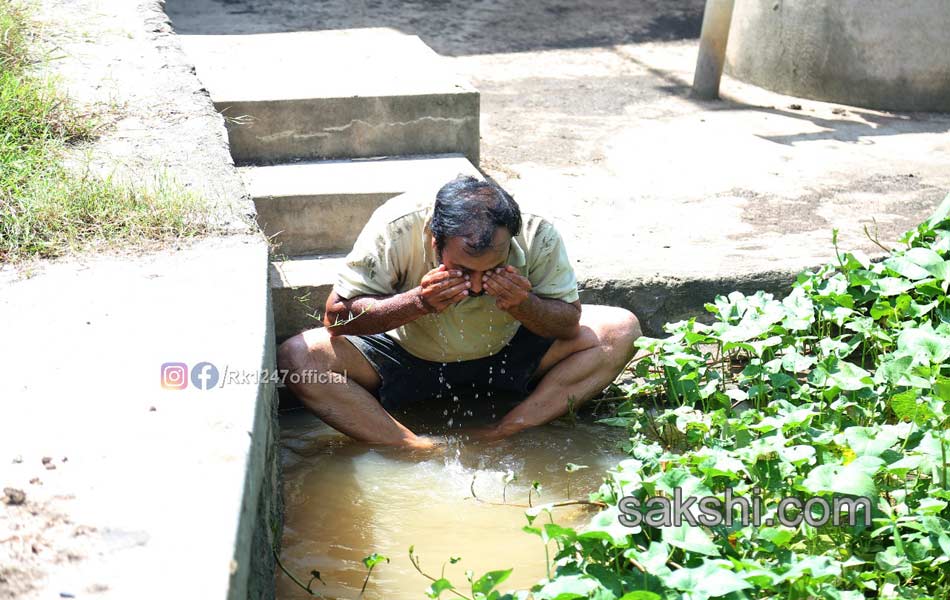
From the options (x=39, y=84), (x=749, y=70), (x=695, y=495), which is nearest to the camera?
(x=695, y=495)

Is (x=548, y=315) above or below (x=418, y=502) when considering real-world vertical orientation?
above

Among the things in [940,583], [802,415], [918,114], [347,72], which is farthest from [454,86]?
[918,114]

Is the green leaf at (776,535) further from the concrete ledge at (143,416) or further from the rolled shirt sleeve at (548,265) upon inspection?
the rolled shirt sleeve at (548,265)

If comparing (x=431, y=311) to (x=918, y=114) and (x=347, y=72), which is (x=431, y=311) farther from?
(x=918, y=114)

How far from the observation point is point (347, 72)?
514 centimetres

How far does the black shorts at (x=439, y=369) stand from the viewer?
3719 mm

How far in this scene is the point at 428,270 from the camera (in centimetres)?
352

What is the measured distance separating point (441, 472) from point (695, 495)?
1.15 m

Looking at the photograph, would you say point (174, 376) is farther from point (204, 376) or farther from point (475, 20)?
point (475, 20)

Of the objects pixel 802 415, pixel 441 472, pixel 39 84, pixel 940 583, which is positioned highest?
pixel 39 84

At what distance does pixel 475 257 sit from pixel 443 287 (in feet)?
0.48

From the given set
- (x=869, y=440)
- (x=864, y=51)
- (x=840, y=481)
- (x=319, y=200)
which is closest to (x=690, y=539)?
(x=840, y=481)

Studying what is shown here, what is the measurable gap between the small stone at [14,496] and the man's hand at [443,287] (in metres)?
1.45

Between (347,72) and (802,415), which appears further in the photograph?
(347,72)
